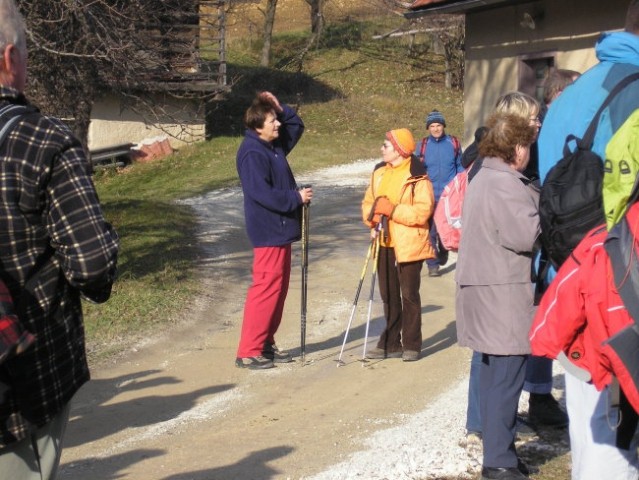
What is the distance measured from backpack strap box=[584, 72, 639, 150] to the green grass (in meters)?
5.13

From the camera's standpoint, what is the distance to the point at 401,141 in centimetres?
716

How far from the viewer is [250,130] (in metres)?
7.24

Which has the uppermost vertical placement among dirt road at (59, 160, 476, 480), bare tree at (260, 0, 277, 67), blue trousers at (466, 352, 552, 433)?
bare tree at (260, 0, 277, 67)

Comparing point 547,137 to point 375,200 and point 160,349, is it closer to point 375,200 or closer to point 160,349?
point 375,200

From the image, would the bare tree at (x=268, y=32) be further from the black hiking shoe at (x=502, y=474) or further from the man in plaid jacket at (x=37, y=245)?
the man in plaid jacket at (x=37, y=245)

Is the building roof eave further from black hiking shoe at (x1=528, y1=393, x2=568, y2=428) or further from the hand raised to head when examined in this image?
black hiking shoe at (x1=528, y1=393, x2=568, y2=428)

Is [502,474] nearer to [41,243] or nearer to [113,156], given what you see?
[41,243]

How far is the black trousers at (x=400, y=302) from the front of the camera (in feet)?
23.9

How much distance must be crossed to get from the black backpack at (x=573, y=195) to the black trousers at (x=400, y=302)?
3.42 m

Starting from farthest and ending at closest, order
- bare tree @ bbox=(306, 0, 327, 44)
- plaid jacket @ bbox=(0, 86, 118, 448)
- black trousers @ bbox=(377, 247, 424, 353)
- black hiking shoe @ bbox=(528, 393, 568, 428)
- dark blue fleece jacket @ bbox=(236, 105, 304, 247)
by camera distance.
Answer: bare tree @ bbox=(306, 0, 327, 44), black trousers @ bbox=(377, 247, 424, 353), dark blue fleece jacket @ bbox=(236, 105, 304, 247), black hiking shoe @ bbox=(528, 393, 568, 428), plaid jacket @ bbox=(0, 86, 118, 448)

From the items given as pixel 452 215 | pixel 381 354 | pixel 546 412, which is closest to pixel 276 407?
pixel 381 354

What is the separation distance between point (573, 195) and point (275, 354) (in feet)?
13.9

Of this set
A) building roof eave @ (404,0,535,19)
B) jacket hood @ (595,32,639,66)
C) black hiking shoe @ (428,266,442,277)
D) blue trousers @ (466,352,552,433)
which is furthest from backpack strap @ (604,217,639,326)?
building roof eave @ (404,0,535,19)

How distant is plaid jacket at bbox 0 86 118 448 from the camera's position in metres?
2.69
